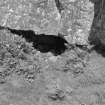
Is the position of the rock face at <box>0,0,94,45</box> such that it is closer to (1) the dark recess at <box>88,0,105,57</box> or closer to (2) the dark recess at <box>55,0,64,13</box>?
(2) the dark recess at <box>55,0,64,13</box>

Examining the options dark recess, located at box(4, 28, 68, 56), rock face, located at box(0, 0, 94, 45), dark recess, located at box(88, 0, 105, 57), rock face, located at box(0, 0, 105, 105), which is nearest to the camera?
rock face, located at box(0, 0, 105, 105)

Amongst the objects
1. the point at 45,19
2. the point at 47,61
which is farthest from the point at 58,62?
the point at 45,19

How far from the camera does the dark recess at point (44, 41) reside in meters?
8.57

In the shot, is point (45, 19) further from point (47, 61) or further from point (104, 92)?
point (104, 92)

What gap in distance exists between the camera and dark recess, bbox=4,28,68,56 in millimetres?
8567

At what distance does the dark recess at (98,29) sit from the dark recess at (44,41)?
0.99 m

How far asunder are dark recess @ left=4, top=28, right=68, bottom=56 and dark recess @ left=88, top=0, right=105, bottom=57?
987 mm

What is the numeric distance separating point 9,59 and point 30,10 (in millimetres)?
1968

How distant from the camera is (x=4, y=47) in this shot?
7.64 meters

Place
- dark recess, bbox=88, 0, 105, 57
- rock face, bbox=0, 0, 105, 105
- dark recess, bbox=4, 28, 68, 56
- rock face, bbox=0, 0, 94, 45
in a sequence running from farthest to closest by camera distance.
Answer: dark recess, bbox=4, 28, 68, 56 < dark recess, bbox=88, 0, 105, 57 < rock face, bbox=0, 0, 94, 45 < rock face, bbox=0, 0, 105, 105

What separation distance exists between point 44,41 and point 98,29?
1.86m

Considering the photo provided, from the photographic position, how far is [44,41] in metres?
8.72

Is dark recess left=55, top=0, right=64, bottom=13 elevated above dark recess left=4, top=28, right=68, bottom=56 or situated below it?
above

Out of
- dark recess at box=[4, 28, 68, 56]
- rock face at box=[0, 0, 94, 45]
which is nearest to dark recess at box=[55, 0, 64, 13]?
rock face at box=[0, 0, 94, 45]
